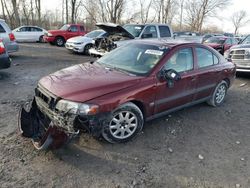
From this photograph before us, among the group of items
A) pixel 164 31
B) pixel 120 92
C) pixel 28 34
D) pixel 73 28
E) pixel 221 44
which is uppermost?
pixel 164 31

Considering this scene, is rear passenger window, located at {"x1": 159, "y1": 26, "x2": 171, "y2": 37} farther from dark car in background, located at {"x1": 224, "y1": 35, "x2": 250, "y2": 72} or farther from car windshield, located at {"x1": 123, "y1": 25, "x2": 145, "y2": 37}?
dark car in background, located at {"x1": 224, "y1": 35, "x2": 250, "y2": 72}

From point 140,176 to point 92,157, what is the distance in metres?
0.73

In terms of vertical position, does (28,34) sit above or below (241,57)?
below

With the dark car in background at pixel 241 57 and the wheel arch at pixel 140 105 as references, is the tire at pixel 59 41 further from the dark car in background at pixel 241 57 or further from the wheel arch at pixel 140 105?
the wheel arch at pixel 140 105

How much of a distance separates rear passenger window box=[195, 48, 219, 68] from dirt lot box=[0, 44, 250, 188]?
1.13 m

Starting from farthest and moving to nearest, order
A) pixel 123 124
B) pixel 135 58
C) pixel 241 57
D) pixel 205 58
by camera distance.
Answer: pixel 241 57 < pixel 205 58 < pixel 135 58 < pixel 123 124

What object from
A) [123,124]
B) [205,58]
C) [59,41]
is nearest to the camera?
[123,124]

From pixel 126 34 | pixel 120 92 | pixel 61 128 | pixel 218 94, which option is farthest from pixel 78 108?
pixel 126 34

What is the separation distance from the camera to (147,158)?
127 inches

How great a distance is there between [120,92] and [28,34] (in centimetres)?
1824

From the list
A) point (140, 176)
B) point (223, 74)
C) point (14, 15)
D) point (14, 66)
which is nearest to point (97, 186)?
point (140, 176)

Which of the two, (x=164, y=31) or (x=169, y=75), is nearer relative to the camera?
(x=169, y=75)

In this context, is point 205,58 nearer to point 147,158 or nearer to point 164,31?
point 147,158

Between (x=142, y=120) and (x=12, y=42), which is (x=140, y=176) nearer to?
(x=142, y=120)
